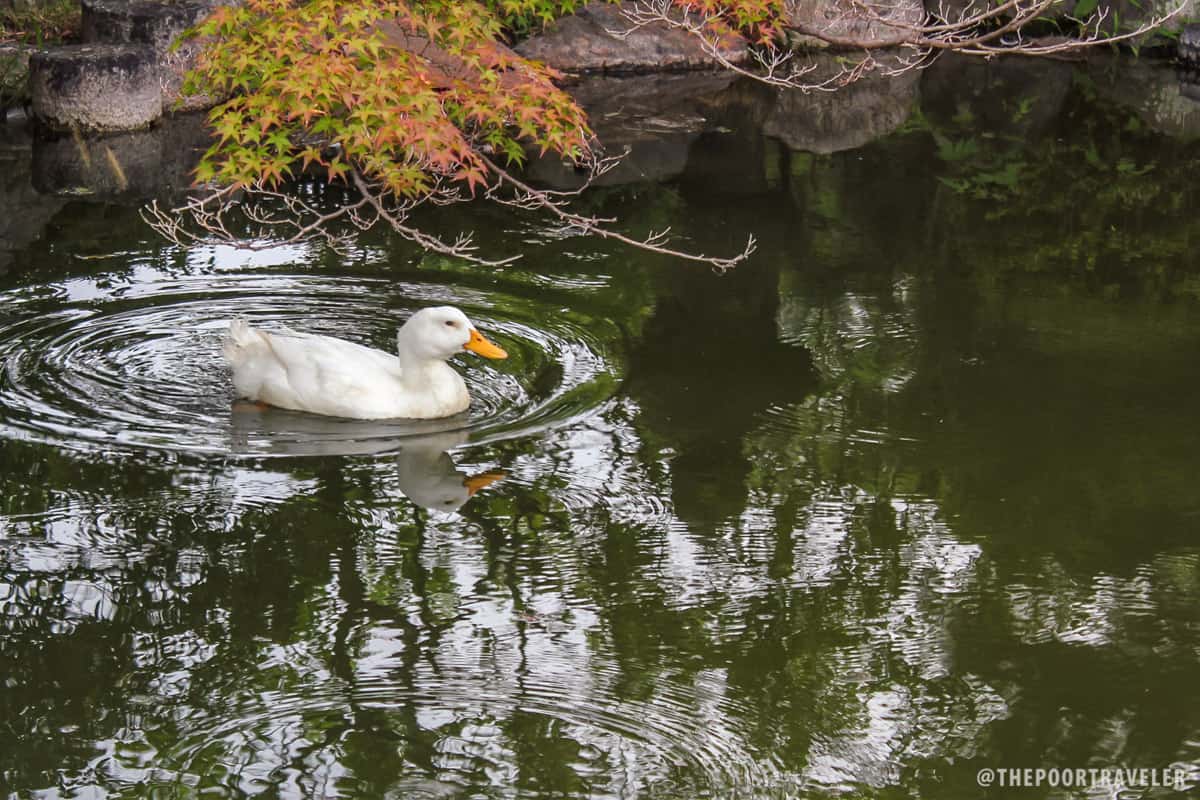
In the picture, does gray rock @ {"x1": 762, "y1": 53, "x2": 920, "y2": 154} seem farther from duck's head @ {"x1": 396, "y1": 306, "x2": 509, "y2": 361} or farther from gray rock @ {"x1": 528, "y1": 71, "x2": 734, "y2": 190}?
duck's head @ {"x1": 396, "y1": 306, "x2": 509, "y2": 361}

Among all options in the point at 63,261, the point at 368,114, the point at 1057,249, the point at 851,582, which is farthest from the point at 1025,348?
the point at 63,261

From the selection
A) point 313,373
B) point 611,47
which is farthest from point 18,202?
point 611,47

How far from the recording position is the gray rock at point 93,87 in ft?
37.0

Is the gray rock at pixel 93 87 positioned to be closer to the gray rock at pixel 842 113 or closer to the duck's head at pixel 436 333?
the gray rock at pixel 842 113

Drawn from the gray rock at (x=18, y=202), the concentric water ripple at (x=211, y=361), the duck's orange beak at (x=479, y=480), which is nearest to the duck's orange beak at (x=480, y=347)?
the concentric water ripple at (x=211, y=361)

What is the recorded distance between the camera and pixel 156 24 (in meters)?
12.0

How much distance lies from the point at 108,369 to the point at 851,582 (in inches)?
135

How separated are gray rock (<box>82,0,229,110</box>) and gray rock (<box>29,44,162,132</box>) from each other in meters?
0.32

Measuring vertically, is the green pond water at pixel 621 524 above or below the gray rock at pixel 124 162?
below

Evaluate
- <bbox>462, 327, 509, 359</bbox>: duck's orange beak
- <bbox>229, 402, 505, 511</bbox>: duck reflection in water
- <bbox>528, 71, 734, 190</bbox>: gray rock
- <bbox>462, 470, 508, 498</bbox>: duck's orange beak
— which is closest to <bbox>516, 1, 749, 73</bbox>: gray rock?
<bbox>528, 71, 734, 190</bbox>: gray rock

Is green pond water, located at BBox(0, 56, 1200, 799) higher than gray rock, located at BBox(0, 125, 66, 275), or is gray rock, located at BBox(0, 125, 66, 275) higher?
gray rock, located at BBox(0, 125, 66, 275)

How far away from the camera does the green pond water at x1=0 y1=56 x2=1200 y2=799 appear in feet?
13.4

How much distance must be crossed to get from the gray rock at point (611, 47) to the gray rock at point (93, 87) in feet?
12.5

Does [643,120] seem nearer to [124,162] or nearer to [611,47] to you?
[611,47]
